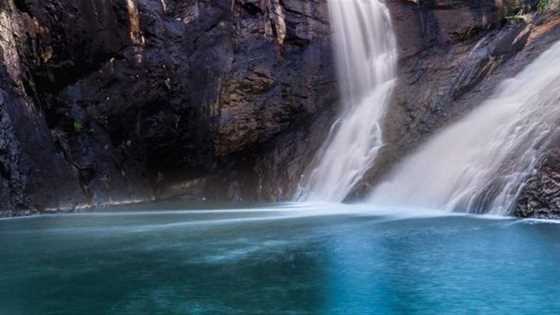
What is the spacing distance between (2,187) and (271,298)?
540 inches

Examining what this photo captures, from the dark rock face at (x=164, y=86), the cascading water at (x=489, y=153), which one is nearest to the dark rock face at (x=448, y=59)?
the cascading water at (x=489, y=153)

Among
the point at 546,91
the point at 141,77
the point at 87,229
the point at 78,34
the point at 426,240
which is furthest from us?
the point at 141,77

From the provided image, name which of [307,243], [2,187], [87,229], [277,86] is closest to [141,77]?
[277,86]

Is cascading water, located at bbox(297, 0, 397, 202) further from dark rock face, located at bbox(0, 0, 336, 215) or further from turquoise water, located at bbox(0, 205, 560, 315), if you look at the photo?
turquoise water, located at bbox(0, 205, 560, 315)

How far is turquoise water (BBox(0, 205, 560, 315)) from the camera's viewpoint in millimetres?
6977

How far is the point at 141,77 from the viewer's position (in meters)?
22.6

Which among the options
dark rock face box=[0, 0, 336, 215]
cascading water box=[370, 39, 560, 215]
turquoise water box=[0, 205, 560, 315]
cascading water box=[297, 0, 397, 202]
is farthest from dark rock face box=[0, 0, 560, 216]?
turquoise water box=[0, 205, 560, 315]

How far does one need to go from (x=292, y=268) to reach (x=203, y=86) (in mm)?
15917

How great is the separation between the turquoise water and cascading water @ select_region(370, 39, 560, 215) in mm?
1169

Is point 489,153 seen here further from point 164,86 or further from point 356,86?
point 164,86

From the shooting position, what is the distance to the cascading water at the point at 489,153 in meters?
13.4

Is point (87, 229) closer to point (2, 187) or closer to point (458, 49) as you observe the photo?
point (2, 187)

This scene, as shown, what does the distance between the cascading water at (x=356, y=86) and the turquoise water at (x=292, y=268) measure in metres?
7.29

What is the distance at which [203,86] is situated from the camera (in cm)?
2380
